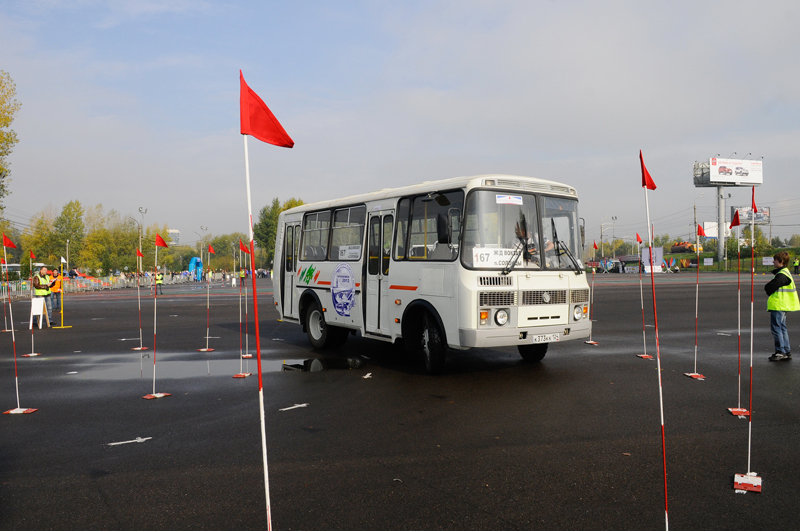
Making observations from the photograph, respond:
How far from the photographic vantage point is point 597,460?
5.16 m

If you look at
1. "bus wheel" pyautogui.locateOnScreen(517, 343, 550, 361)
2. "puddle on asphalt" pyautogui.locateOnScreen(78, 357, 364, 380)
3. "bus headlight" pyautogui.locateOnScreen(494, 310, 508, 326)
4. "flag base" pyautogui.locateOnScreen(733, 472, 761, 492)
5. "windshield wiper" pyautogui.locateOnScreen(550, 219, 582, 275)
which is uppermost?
"windshield wiper" pyautogui.locateOnScreen(550, 219, 582, 275)

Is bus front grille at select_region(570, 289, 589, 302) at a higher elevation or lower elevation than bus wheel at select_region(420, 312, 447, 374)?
higher

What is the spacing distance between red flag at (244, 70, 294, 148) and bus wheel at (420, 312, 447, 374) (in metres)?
4.88

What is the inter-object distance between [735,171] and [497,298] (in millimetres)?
107624

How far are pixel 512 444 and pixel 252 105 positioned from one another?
149 inches

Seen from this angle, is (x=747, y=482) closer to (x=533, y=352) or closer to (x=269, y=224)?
(x=533, y=352)

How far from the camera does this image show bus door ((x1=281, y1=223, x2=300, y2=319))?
43.9 feet

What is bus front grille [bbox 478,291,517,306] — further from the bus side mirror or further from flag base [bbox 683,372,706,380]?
flag base [bbox 683,372,706,380]

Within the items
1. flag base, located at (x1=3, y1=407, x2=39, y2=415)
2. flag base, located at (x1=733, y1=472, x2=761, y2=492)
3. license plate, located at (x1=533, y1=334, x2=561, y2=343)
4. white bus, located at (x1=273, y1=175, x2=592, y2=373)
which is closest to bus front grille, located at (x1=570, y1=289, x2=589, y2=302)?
white bus, located at (x1=273, y1=175, x2=592, y2=373)

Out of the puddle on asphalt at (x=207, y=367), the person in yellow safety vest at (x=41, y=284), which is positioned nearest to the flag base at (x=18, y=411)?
the puddle on asphalt at (x=207, y=367)

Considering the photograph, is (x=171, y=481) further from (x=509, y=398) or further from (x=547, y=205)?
(x=547, y=205)

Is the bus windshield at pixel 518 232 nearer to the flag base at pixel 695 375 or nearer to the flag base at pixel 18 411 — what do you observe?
the flag base at pixel 695 375

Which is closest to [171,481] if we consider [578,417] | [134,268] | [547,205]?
[578,417]

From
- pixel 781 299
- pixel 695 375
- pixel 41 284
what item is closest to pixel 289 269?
pixel 695 375
